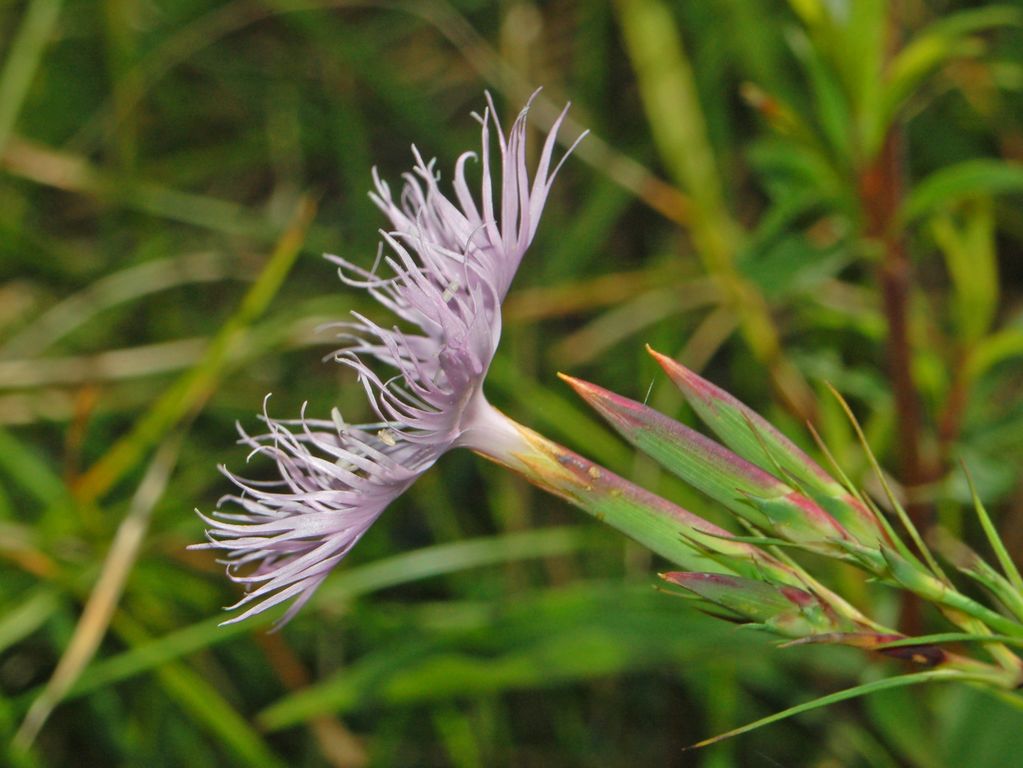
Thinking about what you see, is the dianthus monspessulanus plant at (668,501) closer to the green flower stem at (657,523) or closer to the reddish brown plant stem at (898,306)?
the green flower stem at (657,523)

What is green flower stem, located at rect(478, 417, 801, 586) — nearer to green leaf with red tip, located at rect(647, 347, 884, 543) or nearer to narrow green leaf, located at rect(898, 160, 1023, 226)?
Result: green leaf with red tip, located at rect(647, 347, 884, 543)

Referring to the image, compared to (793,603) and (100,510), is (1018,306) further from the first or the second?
(100,510)

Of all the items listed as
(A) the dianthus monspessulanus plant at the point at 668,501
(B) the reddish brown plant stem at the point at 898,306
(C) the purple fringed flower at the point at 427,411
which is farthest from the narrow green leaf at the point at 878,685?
(B) the reddish brown plant stem at the point at 898,306

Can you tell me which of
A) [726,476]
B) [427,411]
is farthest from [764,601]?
[427,411]

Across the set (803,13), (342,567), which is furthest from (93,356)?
(803,13)

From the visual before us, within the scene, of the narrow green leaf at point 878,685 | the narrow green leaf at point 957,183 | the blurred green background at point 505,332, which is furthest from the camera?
the blurred green background at point 505,332

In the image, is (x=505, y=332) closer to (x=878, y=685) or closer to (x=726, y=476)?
(x=726, y=476)

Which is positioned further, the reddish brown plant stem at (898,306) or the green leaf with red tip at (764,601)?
the reddish brown plant stem at (898,306)
